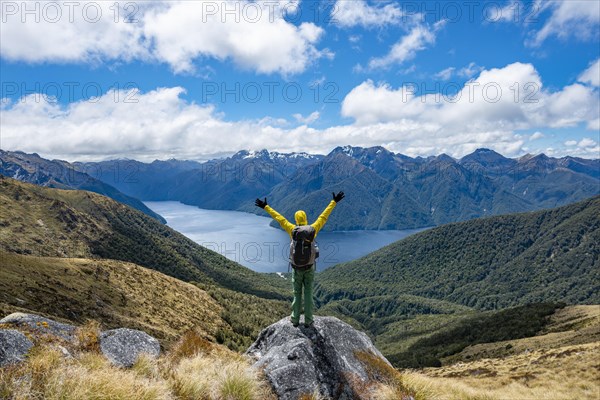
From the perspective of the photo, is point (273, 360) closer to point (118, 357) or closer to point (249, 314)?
point (118, 357)

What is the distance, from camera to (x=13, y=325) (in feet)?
35.6

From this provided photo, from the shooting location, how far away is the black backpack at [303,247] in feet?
43.3

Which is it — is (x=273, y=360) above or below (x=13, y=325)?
below

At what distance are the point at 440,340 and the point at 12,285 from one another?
6055 inches

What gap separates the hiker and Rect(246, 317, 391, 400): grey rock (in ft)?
2.47

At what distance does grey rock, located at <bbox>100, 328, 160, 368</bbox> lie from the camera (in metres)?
10.7

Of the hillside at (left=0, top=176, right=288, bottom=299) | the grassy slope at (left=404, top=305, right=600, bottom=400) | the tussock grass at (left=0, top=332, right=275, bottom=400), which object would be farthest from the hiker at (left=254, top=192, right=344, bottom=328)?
the hillside at (left=0, top=176, right=288, bottom=299)

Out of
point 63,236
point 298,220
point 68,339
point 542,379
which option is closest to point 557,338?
point 542,379

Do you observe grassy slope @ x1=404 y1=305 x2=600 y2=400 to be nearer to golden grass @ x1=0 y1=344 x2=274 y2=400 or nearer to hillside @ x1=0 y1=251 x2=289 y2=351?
golden grass @ x1=0 y1=344 x2=274 y2=400

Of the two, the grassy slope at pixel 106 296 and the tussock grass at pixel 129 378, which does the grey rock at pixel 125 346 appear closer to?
the tussock grass at pixel 129 378

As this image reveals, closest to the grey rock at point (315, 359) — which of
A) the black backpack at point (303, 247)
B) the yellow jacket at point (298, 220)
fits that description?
the black backpack at point (303, 247)

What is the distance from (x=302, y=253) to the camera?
13.3 meters

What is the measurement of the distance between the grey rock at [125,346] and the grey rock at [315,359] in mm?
3595

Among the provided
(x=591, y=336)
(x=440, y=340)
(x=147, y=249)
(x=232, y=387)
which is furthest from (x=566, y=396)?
(x=147, y=249)
